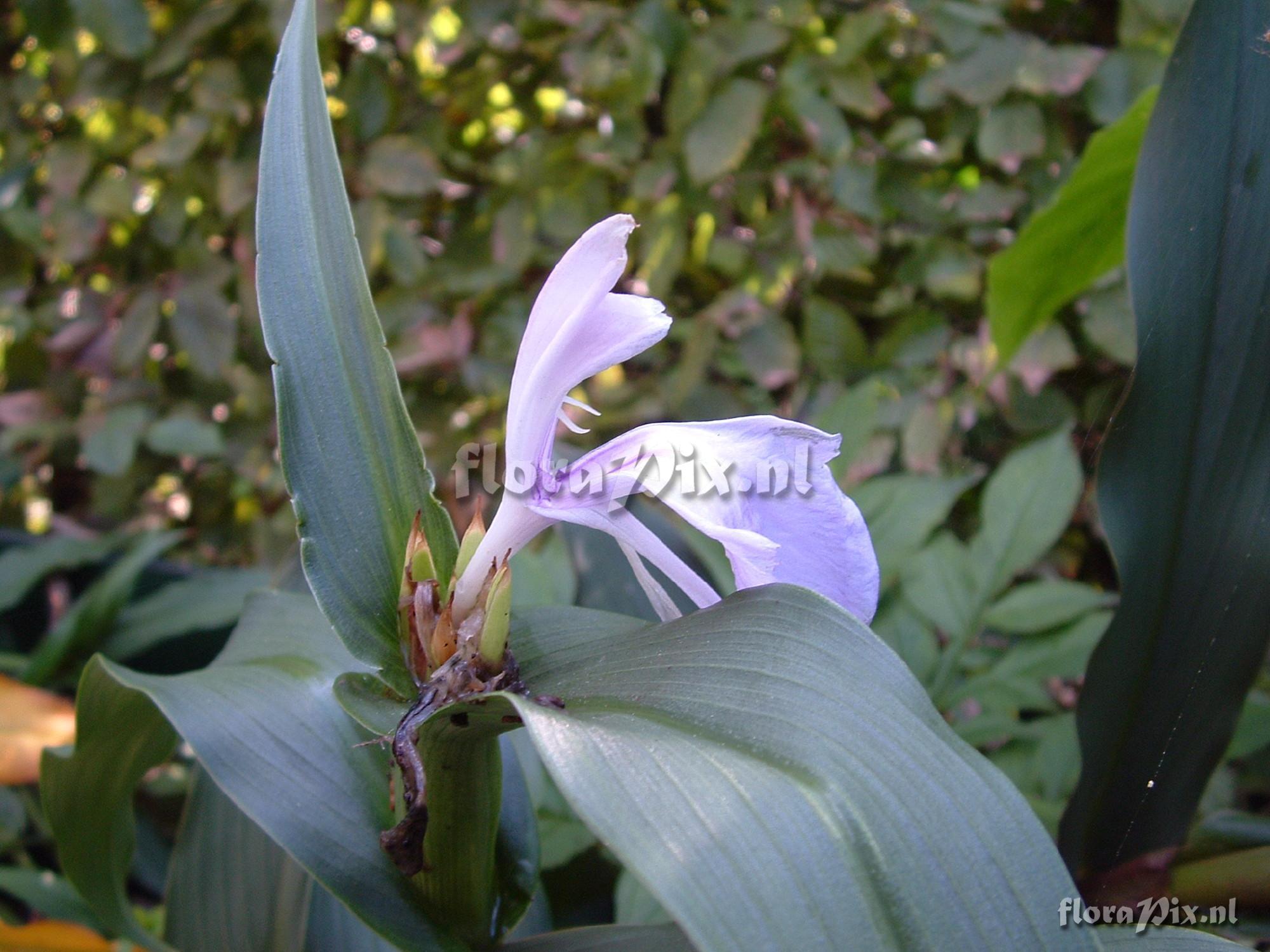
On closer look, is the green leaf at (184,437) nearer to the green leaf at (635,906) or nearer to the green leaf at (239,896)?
the green leaf at (239,896)

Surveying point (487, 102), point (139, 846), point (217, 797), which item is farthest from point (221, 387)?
point (217, 797)

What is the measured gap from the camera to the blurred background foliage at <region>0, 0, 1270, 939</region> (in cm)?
111

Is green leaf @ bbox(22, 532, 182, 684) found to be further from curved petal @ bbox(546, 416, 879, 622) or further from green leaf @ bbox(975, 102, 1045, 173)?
green leaf @ bbox(975, 102, 1045, 173)

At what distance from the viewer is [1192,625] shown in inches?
18.5

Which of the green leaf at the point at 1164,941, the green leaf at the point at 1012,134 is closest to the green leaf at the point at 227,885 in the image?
the green leaf at the point at 1164,941

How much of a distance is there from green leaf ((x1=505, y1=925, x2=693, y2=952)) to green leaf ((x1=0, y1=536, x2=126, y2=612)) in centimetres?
92

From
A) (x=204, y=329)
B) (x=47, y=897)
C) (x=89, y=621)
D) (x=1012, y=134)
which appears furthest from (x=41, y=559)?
(x=1012, y=134)

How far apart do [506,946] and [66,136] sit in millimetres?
1517

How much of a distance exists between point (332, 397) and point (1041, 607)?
0.55 metres

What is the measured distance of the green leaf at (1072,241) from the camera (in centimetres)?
59

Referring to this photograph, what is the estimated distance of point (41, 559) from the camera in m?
1.13

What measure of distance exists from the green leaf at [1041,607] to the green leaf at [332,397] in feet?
1.51

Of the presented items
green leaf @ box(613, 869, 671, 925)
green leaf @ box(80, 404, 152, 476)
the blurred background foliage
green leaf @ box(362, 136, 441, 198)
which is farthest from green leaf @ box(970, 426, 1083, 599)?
green leaf @ box(80, 404, 152, 476)

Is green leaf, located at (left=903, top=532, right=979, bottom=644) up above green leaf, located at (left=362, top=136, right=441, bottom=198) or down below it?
below
